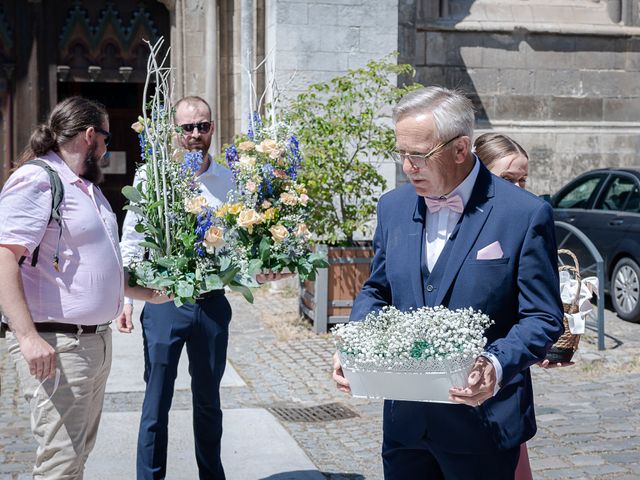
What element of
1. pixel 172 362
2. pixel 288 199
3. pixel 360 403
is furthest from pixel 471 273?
pixel 360 403

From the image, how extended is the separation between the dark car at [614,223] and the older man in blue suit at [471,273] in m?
7.28

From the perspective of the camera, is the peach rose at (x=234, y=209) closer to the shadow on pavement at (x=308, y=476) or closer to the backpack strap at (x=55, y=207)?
the backpack strap at (x=55, y=207)

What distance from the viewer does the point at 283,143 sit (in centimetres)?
432

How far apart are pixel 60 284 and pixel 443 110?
1.69m

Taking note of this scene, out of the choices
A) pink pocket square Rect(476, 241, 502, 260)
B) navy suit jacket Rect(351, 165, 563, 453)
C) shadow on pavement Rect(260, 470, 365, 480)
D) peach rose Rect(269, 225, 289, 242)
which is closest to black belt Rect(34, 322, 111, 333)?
peach rose Rect(269, 225, 289, 242)

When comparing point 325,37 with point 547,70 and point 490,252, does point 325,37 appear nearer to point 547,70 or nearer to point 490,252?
point 547,70

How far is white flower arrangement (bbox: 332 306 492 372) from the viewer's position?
8.86 feet

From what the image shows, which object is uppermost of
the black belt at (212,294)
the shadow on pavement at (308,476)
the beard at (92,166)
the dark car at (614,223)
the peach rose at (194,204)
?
the beard at (92,166)

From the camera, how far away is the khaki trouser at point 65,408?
377cm

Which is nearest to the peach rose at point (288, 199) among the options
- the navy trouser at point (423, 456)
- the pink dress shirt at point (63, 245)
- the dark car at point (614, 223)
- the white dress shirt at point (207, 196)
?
the white dress shirt at point (207, 196)

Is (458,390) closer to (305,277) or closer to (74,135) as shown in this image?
(305,277)

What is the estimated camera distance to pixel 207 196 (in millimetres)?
Answer: 4891

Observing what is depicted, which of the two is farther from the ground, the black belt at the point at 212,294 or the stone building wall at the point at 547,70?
the stone building wall at the point at 547,70

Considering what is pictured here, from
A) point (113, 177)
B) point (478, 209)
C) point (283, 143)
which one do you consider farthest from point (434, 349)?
point (113, 177)
